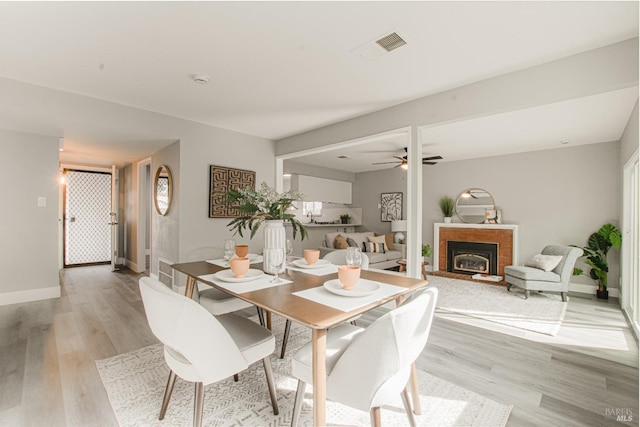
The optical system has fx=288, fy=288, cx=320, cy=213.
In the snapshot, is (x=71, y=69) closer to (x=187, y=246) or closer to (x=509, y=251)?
(x=187, y=246)

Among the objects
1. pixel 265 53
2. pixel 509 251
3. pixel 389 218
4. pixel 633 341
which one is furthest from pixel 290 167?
pixel 633 341

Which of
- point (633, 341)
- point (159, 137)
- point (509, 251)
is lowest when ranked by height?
point (633, 341)

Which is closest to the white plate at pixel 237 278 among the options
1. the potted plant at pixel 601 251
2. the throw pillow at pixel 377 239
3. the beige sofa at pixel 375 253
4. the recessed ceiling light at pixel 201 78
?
the recessed ceiling light at pixel 201 78

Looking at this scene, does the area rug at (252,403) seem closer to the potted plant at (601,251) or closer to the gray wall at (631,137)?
the gray wall at (631,137)

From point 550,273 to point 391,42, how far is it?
3989 mm

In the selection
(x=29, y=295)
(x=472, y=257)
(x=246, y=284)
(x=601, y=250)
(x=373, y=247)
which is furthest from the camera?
(x=373, y=247)

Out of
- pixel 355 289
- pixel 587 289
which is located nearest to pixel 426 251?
pixel 587 289

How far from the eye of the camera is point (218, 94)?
10.0ft

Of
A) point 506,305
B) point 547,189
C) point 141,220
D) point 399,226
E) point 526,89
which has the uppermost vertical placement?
point 526,89

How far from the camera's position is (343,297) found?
4.66ft

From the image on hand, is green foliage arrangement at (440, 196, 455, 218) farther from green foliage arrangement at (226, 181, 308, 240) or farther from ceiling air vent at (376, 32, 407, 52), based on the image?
green foliage arrangement at (226, 181, 308, 240)

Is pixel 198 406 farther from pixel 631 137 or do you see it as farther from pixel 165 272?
pixel 631 137

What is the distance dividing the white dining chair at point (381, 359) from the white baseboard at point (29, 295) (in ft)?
14.4

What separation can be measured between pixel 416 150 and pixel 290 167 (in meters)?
3.59
